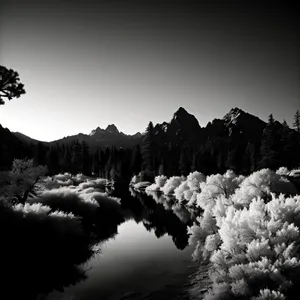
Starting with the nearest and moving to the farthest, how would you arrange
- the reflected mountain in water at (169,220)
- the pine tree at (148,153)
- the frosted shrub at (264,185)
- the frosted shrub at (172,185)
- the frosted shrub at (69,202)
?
the reflected mountain in water at (169,220) < the frosted shrub at (264,185) < the frosted shrub at (69,202) < the frosted shrub at (172,185) < the pine tree at (148,153)

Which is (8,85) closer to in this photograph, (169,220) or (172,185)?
(169,220)

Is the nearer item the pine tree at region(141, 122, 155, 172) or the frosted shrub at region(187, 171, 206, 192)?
the frosted shrub at region(187, 171, 206, 192)

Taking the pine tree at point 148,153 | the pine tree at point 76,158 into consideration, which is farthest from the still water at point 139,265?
the pine tree at point 76,158

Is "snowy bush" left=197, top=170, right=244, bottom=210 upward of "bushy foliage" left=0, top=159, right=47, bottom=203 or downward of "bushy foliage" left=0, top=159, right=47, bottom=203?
downward

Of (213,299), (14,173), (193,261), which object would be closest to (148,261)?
(193,261)

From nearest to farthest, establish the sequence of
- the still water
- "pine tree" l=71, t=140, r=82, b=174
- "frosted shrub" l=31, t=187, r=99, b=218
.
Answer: the still water < "frosted shrub" l=31, t=187, r=99, b=218 < "pine tree" l=71, t=140, r=82, b=174

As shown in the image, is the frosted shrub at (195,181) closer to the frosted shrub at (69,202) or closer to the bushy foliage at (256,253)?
the frosted shrub at (69,202)

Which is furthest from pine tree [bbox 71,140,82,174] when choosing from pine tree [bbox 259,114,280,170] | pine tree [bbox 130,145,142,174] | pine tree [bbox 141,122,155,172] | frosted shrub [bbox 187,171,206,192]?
pine tree [bbox 259,114,280,170]

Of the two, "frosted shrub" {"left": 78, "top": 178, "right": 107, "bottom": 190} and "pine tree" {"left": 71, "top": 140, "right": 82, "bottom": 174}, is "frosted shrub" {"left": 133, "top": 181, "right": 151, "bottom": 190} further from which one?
"pine tree" {"left": 71, "top": 140, "right": 82, "bottom": 174}

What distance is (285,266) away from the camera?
11.9 meters

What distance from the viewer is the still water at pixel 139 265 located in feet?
46.0

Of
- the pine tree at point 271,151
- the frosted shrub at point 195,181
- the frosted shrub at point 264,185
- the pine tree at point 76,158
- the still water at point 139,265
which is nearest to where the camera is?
the still water at point 139,265

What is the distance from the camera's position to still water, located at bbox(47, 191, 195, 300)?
14.0m

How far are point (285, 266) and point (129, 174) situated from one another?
81.3 meters
